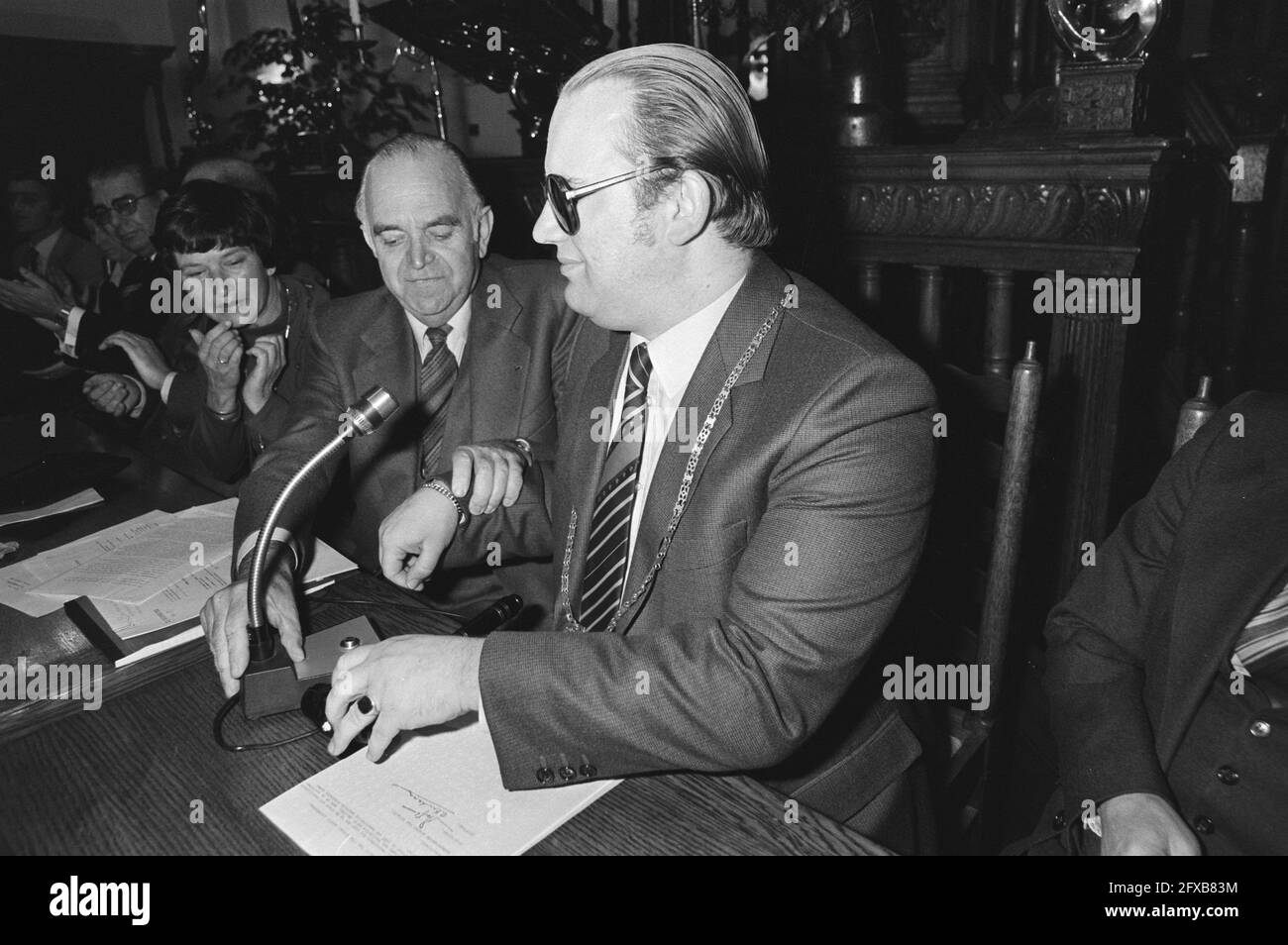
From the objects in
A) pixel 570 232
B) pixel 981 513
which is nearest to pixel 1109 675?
pixel 981 513

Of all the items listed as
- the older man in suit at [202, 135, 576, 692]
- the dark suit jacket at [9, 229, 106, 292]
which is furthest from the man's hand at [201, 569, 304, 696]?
the dark suit jacket at [9, 229, 106, 292]

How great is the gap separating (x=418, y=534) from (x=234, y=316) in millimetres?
1722

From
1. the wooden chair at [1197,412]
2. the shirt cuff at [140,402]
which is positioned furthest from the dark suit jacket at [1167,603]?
the shirt cuff at [140,402]

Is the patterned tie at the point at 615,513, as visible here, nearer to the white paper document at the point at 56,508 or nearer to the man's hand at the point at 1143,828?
the man's hand at the point at 1143,828

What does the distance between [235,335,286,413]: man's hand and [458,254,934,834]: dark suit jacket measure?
5.73 feet

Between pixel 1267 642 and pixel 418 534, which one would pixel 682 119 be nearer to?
pixel 418 534

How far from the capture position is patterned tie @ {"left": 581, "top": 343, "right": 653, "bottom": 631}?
1.48 meters

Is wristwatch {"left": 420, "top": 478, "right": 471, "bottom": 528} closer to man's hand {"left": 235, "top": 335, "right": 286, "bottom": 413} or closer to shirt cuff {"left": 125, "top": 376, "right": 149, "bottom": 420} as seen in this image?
man's hand {"left": 235, "top": 335, "right": 286, "bottom": 413}

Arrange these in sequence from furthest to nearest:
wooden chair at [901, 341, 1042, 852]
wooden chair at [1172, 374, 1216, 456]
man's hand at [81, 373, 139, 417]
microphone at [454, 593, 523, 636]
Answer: man's hand at [81, 373, 139, 417]
wooden chair at [901, 341, 1042, 852]
wooden chair at [1172, 374, 1216, 456]
microphone at [454, 593, 523, 636]

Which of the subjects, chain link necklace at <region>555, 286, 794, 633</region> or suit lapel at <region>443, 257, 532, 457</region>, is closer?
chain link necklace at <region>555, 286, 794, 633</region>

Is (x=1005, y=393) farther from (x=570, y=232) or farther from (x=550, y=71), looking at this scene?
(x=550, y=71)

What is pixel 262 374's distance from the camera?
2.67 meters

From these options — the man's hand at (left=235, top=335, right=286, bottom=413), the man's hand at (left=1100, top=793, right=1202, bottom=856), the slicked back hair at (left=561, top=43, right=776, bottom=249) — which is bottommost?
the man's hand at (left=1100, top=793, right=1202, bottom=856)

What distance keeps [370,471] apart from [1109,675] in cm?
175
